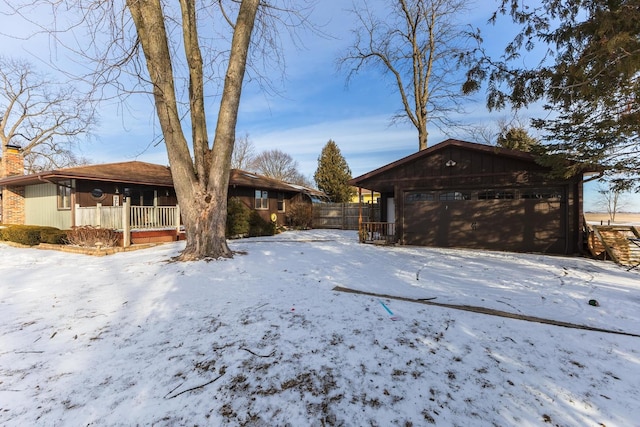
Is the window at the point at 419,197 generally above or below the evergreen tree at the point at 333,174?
below

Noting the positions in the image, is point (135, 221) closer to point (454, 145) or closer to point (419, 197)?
point (419, 197)

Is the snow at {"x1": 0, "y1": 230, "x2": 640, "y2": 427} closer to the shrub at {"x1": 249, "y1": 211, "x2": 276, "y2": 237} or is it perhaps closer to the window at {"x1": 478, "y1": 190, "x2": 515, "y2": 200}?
the window at {"x1": 478, "y1": 190, "x2": 515, "y2": 200}

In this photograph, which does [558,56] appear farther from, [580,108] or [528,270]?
[528,270]

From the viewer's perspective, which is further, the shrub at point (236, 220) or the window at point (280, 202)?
the window at point (280, 202)

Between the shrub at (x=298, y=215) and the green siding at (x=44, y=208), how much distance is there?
35.5ft

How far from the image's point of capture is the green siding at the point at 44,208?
1167 centimetres

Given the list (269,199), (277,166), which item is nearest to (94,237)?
(269,199)

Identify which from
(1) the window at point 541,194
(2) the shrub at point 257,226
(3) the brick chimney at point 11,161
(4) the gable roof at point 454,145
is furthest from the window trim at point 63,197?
(1) the window at point 541,194

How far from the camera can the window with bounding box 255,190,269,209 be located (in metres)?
16.2

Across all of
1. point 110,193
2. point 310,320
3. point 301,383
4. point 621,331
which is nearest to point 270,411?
point 301,383

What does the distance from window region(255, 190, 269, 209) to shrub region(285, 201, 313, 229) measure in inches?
76.5

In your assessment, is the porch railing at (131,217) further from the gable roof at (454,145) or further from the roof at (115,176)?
the gable roof at (454,145)

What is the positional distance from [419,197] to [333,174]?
14724 millimetres

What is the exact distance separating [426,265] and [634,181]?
201 inches
